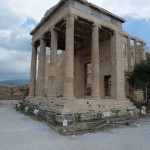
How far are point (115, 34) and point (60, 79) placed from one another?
1632cm

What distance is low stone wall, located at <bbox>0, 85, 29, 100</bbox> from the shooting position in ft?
88.6

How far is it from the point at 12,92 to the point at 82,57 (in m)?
14.8

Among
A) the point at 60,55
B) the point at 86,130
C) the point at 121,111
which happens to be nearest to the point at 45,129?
the point at 86,130

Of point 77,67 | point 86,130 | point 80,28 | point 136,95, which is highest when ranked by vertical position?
point 80,28

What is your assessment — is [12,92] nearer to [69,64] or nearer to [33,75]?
[33,75]

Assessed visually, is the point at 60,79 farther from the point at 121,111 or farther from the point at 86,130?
the point at 86,130

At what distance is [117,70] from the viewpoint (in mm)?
13609

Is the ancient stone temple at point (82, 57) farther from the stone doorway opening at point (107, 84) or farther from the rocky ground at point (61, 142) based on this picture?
the rocky ground at point (61, 142)

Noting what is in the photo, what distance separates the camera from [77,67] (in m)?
19.3

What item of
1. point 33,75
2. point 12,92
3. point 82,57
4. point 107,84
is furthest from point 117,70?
point 12,92

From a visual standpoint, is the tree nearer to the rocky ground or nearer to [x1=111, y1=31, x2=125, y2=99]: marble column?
[x1=111, y1=31, x2=125, y2=99]: marble column

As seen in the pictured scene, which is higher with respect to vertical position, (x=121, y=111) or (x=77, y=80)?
(x=77, y=80)

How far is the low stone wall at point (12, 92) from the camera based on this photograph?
27.0 m

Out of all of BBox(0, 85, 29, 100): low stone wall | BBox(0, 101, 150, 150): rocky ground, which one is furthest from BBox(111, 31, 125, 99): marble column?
BBox(0, 85, 29, 100): low stone wall
